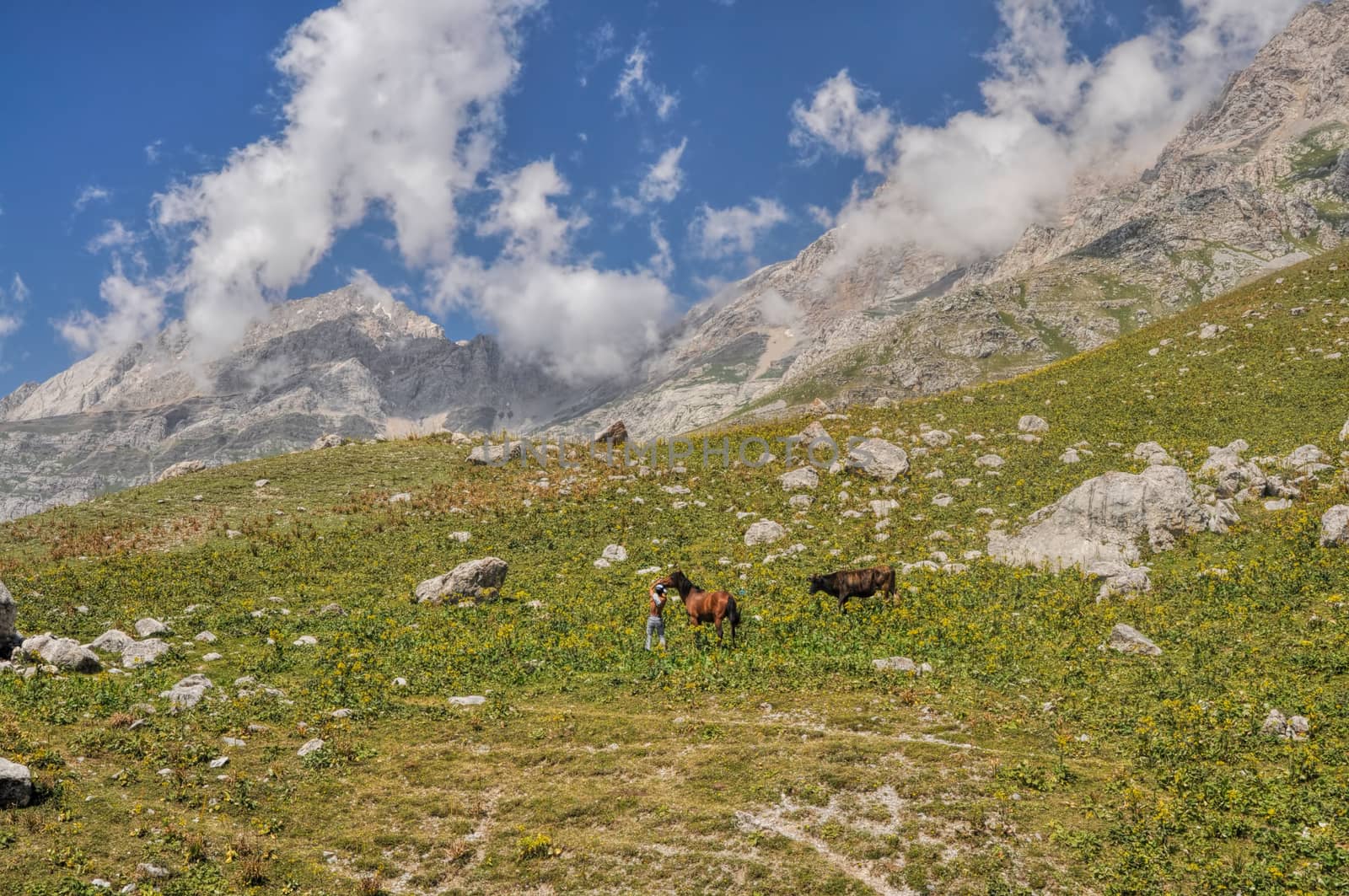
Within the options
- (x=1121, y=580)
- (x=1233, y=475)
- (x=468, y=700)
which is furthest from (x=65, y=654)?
(x=1233, y=475)

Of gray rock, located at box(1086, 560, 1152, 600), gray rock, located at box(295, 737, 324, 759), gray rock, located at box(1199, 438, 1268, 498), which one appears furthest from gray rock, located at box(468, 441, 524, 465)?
gray rock, located at box(1199, 438, 1268, 498)

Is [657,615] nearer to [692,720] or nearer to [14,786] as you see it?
[692,720]

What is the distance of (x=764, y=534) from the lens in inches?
1369

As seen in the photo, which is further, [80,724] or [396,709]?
[396,709]

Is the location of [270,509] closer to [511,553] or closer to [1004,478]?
[511,553]

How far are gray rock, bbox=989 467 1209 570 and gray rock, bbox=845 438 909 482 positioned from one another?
11.6m

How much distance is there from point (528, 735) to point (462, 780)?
2.17m

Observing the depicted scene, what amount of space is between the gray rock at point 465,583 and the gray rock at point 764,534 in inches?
482

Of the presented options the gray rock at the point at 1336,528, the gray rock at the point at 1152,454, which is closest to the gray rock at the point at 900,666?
the gray rock at the point at 1336,528

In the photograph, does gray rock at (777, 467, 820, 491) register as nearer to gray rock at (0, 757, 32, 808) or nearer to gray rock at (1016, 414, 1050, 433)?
gray rock at (1016, 414, 1050, 433)

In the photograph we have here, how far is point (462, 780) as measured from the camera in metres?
14.9

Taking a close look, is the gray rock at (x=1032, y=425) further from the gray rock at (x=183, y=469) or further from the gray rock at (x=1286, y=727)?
the gray rock at (x=183, y=469)

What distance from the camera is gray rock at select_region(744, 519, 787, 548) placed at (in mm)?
34469

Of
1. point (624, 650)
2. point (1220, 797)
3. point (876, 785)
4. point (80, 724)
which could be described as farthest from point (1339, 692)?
point (80, 724)
